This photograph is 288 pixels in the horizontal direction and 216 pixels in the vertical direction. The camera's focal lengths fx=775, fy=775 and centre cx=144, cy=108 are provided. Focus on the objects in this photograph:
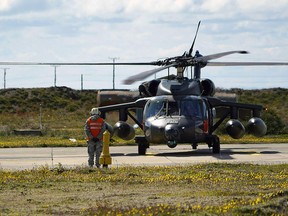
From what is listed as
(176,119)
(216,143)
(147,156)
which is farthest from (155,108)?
(216,143)

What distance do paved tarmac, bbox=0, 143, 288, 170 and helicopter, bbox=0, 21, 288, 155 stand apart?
0.68m

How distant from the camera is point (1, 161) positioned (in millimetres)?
25812

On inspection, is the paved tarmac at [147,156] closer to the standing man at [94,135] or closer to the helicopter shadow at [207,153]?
the helicopter shadow at [207,153]

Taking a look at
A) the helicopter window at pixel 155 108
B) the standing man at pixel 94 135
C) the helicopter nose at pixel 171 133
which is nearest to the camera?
the standing man at pixel 94 135

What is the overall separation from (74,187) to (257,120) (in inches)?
639

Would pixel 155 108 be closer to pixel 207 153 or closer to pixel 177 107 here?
pixel 177 107

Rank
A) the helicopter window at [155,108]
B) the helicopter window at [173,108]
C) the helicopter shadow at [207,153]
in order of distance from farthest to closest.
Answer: the helicopter window at [155,108] < the helicopter window at [173,108] < the helicopter shadow at [207,153]

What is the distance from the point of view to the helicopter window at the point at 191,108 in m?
28.1

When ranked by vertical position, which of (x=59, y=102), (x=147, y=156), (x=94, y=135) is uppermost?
(x=94, y=135)

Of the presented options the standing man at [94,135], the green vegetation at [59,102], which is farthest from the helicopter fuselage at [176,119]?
the green vegetation at [59,102]

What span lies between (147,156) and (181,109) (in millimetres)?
2101

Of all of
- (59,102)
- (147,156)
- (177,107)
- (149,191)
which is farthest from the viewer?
(59,102)

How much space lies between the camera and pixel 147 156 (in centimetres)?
2802

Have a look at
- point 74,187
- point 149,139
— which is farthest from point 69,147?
point 74,187
